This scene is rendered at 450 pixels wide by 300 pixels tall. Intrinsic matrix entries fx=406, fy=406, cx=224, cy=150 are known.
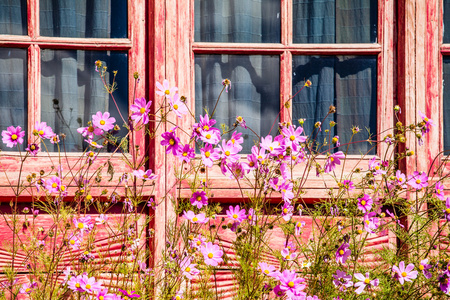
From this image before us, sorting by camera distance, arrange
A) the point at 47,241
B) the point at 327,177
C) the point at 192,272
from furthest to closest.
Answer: the point at 327,177
the point at 47,241
the point at 192,272

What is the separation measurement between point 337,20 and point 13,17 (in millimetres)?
1771

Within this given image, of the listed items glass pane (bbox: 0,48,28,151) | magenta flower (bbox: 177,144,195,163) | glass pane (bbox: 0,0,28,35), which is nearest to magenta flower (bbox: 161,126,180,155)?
magenta flower (bbox: 177,144,195,163)

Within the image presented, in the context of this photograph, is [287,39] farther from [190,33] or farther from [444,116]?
[444,116]

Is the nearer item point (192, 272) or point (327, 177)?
point (192, 272)

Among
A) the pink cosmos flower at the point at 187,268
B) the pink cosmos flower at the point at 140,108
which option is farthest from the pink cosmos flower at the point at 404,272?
the pink cosmos flower at the point at 140,108

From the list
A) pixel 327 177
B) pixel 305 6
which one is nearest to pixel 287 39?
pixel 305 6

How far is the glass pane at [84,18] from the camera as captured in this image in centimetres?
220

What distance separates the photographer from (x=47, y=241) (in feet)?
6.61

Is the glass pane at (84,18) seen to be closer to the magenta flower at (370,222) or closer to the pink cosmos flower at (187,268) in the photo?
the pink cosmos flower at (187,268)

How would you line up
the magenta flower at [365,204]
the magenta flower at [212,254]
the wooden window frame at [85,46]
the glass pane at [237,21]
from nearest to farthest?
the magenta flower at [212,254] < the magenta flower at [365,204] < the wooden window frame at [85,46] < the glass pane at [237,21]

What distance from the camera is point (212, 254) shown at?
156 cm

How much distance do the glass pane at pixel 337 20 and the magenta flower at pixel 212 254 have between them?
51.9 inches

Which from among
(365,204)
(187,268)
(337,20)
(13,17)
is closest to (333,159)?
(365,204)

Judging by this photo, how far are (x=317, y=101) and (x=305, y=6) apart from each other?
1.76ft
